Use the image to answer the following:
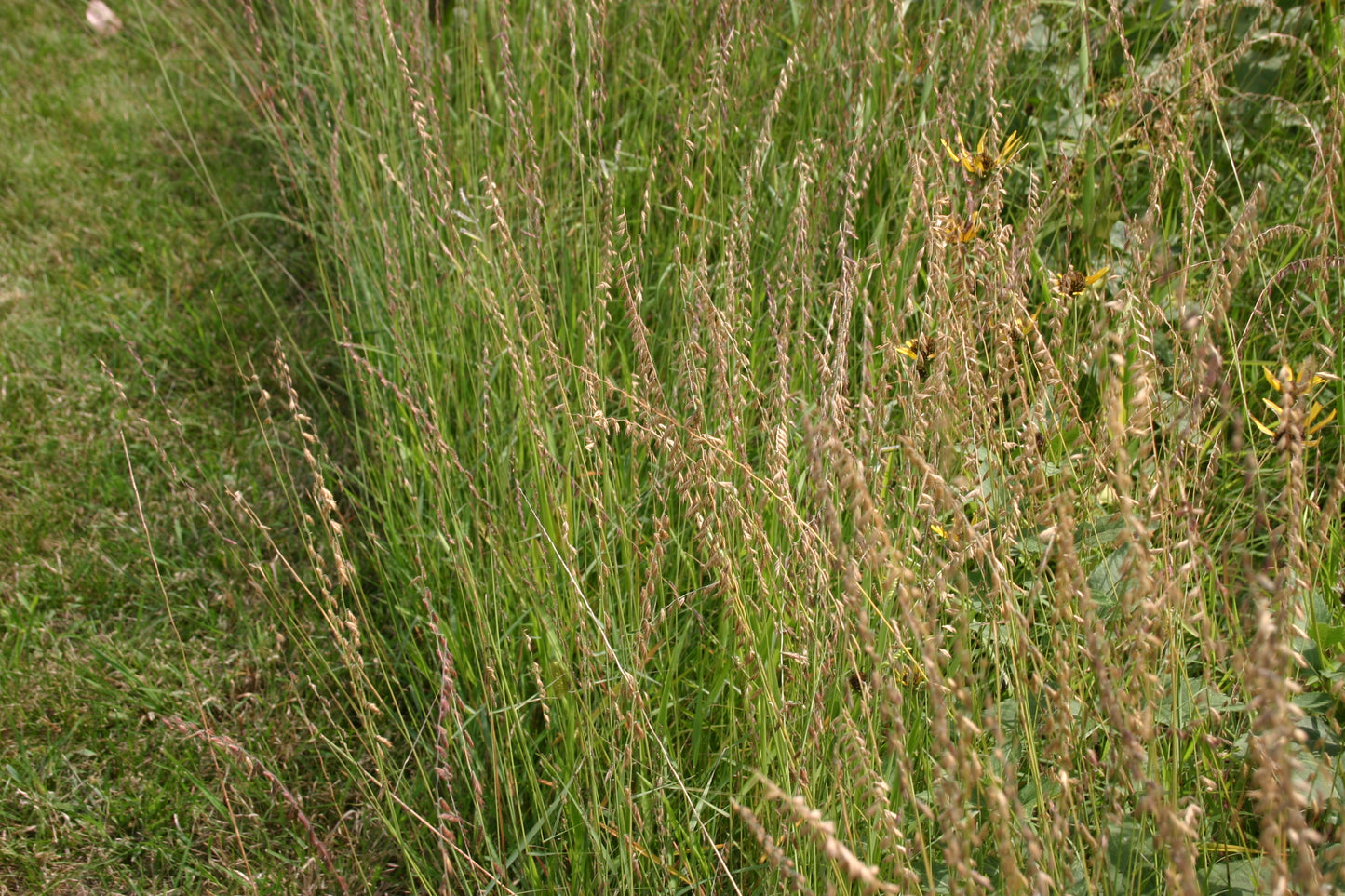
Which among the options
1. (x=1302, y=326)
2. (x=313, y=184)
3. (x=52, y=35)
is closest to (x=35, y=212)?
(x=313, y=184)

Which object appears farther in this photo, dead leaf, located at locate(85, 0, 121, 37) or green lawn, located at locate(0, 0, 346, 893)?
dead leaf, located at locate(85, 0, 121, 37)

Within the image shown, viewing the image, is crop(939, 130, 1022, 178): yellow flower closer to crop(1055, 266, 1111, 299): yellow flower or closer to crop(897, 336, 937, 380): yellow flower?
crop(1055, 266, 1111, 299): yellow flower

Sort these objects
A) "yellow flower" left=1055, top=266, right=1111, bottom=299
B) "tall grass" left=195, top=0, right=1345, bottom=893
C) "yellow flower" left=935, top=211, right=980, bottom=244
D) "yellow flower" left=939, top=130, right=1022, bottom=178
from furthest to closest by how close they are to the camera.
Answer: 1. "yellow flower" left=939, top=130, right=1022, bottom=178
2. "yellow flower" left=1055, top=266, right=1111, bottom=299
3. "yellow flower" left=935, top=211, right=980, bottom=244
4. "tall grass" left=195, top=0, right=1345, bottom=893

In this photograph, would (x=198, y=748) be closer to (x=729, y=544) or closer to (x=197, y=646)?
(x=197, y=646)

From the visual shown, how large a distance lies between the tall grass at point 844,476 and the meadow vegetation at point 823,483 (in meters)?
0.01

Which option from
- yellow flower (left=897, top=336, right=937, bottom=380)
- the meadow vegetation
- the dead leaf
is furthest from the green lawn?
yellow flower (left=897, top=336, right=937, bottom=380)

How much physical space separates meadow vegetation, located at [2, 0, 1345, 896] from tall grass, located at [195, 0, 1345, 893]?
0.05 ft

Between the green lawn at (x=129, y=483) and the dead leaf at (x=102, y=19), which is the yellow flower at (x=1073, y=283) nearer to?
the green lawn at (x=129, y=483)

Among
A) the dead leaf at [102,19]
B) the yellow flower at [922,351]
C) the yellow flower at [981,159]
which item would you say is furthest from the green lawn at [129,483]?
the yellow flower at [981,159]

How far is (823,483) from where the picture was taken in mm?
898

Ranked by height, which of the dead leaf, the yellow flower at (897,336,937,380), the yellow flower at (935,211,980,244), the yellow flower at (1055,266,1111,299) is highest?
the dead leaf

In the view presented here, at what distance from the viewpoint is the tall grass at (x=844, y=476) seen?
3.42ft

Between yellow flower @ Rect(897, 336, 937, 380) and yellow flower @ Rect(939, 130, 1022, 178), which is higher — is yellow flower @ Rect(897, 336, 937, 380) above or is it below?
below

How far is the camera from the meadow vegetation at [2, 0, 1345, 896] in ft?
3.46
